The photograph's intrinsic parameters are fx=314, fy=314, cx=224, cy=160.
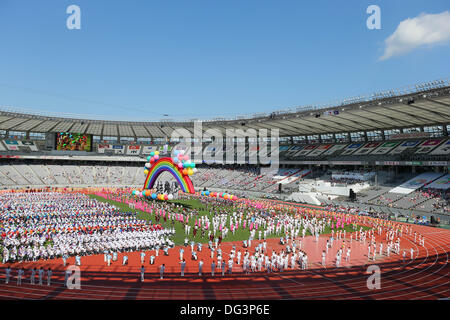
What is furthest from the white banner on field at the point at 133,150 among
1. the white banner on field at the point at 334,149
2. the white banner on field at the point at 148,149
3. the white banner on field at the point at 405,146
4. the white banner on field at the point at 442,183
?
the white banner on field at the point at 442,183

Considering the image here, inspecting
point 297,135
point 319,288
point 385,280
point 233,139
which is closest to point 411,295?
point 385,280

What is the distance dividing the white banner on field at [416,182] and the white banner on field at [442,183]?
834 mm

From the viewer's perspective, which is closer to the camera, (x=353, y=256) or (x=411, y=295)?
(x=411, y=295)

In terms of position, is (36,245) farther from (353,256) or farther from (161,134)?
(161,134)

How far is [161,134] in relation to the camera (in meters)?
67.3

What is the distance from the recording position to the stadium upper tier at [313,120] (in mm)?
32131

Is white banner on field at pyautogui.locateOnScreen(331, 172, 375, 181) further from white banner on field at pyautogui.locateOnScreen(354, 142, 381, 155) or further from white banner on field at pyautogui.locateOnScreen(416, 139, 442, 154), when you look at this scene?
white banner on field at pyautogui.locateOnScreen(416, 139, 442, 154)

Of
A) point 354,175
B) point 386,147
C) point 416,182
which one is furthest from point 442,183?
point 354,175

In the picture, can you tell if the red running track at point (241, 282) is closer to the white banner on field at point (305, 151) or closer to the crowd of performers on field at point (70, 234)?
the crowd of performers on field at point (70, 234)

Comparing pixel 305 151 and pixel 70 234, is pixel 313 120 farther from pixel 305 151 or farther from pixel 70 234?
pixel 70 234

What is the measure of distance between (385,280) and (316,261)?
12.3ft

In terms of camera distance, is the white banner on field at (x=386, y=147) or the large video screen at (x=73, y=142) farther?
the large video screen at (x=73, y=142)

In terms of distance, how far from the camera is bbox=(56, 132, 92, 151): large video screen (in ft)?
192
